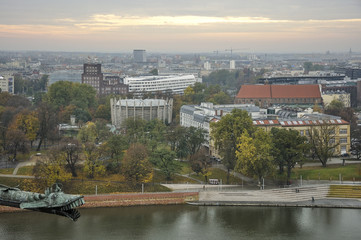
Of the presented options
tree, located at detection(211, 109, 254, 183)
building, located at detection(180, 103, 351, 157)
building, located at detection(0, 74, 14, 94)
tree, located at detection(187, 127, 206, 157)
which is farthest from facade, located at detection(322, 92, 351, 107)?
building, located at detection(0, 74, 14, 94)

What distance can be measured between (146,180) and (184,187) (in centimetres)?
250

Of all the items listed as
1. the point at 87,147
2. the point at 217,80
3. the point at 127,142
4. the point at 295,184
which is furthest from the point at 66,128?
the point at 217,80

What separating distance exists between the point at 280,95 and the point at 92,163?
45674 millimetres

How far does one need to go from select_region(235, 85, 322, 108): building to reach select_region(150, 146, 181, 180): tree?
39987mm

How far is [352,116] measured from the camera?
56.5m

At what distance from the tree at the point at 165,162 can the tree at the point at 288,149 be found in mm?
6455

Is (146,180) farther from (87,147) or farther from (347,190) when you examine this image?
(347,190)

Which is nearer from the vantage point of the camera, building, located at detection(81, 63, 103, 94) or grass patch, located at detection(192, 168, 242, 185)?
grass patch, located at detection(192, 168, 242, 185)

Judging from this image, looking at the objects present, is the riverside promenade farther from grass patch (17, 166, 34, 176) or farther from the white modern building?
the white modern building

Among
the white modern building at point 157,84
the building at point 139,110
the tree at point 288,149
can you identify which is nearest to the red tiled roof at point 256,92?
the building at point 139,110

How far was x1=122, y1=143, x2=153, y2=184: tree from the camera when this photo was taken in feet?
119

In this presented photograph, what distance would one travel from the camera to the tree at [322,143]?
40031 millimetres

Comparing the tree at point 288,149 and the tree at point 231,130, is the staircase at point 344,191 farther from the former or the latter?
the tree at point 231,130

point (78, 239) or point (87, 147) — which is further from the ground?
point (87, 147)
